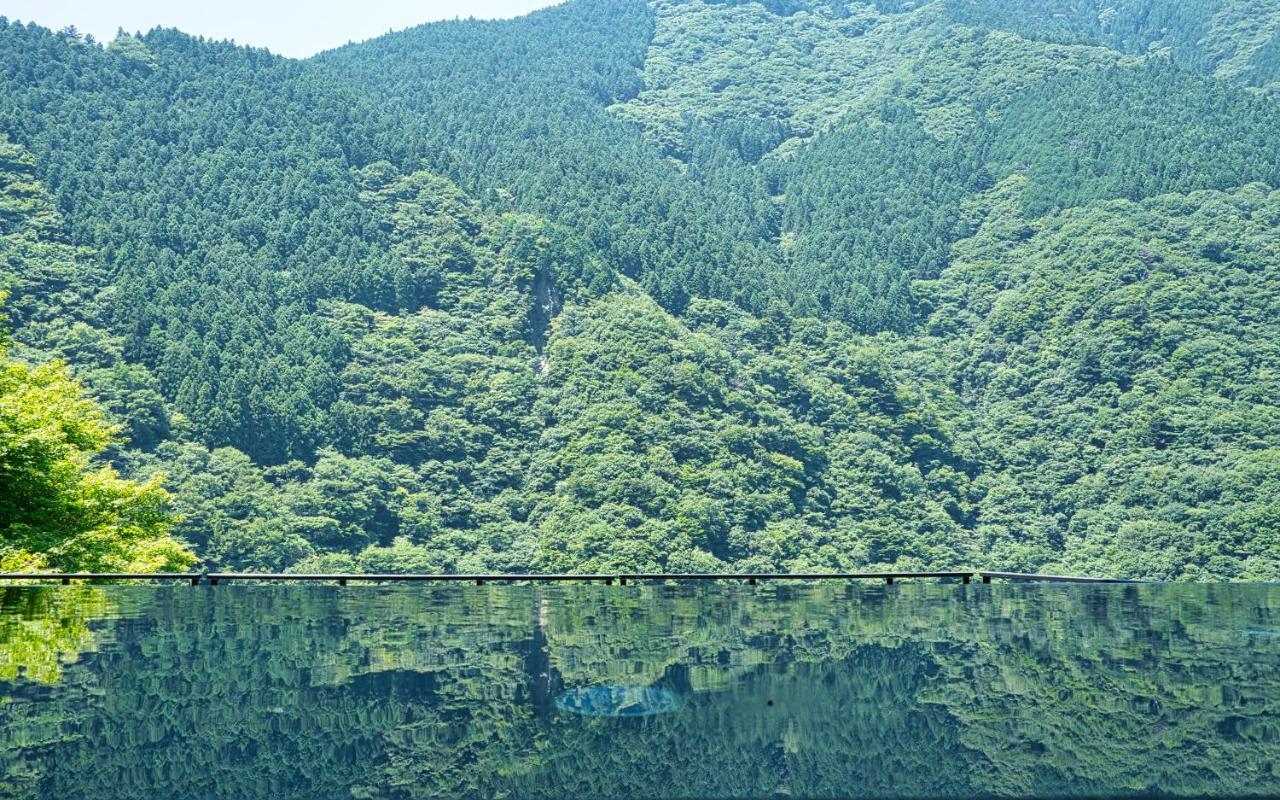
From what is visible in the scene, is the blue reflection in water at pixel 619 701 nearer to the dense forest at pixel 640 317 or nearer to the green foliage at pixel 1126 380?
the dense forest at pixel 640 317

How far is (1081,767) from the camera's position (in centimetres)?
448

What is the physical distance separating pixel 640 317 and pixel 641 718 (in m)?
91.5

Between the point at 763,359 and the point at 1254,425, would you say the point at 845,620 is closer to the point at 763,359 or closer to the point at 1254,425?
the point at 1254,425

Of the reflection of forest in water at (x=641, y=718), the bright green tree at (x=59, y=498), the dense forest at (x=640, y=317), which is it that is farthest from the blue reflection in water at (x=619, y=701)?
the dense forest at (x=640, y=317)

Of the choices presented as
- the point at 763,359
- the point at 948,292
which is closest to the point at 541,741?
the point at 763,359

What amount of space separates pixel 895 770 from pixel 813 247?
122484 millimetres

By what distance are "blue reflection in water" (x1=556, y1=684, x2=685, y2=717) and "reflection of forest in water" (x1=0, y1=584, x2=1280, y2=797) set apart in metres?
0.08

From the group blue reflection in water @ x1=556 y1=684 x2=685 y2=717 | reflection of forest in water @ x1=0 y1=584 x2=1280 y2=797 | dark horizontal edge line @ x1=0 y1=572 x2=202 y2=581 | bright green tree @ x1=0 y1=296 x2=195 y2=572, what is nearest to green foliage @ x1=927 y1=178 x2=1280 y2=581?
bright green tree @ x1=0 y1=296 x2=195 y2=572

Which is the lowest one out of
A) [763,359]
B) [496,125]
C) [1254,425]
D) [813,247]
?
[1254,425]

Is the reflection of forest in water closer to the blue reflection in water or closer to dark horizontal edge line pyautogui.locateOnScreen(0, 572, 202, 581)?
the blue reflection in water

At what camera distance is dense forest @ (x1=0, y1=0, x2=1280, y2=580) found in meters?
81.1

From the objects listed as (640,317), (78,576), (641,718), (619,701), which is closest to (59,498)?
(78,576)

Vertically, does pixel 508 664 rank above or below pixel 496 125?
below

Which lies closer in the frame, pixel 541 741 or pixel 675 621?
pixel 541 741
